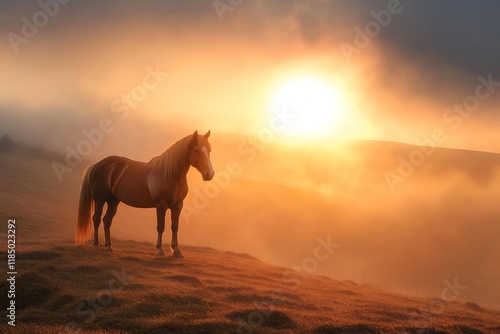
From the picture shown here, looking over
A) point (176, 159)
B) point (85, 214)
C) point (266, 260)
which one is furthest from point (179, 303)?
point (266, 260)

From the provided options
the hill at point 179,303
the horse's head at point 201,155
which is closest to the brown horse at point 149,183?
the horse's head at point 201,155

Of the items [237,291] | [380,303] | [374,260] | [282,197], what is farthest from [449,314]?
[282,197]

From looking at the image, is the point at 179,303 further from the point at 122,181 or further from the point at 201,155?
the point at 122,181

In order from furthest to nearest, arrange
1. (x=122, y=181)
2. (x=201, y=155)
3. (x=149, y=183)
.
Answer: (x=122, y=181) < (x=149, y=183) < (x=201, y=155)

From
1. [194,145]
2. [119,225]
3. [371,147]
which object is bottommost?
[119,225]

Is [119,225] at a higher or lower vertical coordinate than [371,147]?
lower

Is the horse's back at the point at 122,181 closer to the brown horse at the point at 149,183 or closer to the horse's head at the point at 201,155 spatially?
the brown horse at the point at 149,183

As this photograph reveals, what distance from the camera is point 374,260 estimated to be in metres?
41.4

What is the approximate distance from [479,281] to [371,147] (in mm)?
83914

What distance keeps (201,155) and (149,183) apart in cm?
221

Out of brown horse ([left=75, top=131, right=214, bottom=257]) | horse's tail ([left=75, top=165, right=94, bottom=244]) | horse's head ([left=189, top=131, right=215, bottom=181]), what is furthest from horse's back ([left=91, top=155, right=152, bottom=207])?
horse's head ([left=189, top=131, right=215, bottom=181])

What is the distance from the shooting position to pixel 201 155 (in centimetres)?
1298

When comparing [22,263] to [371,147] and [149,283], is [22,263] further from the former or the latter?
[371,147]

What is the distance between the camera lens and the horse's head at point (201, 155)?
12836mm
